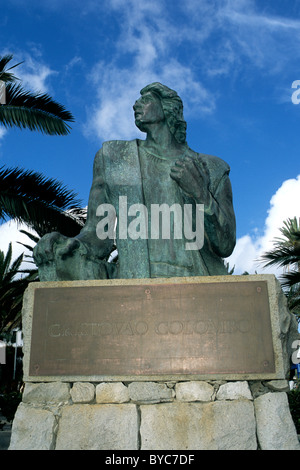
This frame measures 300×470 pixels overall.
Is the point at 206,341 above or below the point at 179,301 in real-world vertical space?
below

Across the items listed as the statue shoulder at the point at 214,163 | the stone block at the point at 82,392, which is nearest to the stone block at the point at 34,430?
the stone block at the point at 82,392

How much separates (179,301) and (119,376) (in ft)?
1.85

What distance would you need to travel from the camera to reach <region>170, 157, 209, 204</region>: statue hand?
3.15 meters

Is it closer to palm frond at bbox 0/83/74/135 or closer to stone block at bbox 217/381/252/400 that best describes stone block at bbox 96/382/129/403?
stone block at bbox 217/381/252/400

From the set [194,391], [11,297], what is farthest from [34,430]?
[11,297]

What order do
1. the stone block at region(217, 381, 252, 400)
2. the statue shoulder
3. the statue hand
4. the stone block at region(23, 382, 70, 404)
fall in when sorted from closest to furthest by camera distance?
the stone block at region(217, 381, 252, 400), the stone block at region(23, 382, 70, 404), the statue hand, the statue shoulder

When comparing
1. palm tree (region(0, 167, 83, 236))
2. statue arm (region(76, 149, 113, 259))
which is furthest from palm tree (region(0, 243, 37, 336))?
statue arm (region(76, 149, 113, 259))

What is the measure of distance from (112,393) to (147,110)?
2.04 metres

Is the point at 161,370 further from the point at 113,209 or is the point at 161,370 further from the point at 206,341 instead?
the point at 113,209

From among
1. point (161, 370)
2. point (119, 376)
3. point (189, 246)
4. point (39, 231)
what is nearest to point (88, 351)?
point (119, 376)

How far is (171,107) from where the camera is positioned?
12.0 feet

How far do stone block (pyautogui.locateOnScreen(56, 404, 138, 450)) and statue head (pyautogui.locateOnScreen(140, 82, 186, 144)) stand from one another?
2.02 meters

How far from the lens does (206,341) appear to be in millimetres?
2838

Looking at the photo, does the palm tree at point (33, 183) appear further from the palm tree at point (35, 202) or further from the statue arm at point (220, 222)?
the statue arm at point (220, 222)
